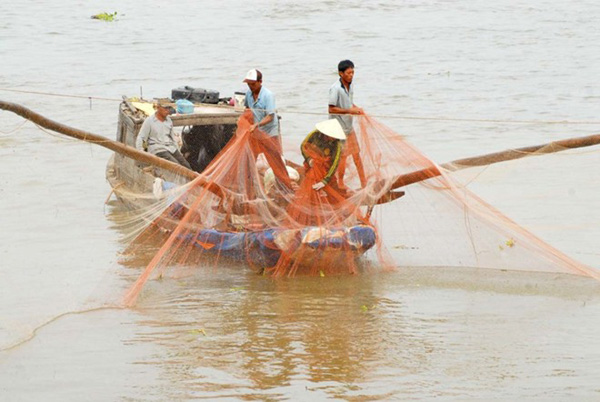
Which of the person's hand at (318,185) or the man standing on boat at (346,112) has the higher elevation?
the man standing on boat at (346,112)

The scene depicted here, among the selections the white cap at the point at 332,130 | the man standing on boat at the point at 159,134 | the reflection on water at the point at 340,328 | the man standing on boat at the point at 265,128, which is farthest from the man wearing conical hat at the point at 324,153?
the man standing on boat at the point at 159,134

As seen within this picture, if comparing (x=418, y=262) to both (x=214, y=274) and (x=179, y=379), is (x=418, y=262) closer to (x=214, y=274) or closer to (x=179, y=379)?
(x=214, y=274)

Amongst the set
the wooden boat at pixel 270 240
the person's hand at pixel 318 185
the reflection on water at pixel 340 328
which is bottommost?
the reflection on water at pixel 340 328

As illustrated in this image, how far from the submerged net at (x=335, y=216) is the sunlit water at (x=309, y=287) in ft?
0.75

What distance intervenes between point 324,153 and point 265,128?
0.96 m

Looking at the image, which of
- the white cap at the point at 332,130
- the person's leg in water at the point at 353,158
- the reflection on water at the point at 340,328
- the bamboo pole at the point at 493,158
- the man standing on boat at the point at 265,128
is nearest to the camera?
the reflection on water at the point at 340,328

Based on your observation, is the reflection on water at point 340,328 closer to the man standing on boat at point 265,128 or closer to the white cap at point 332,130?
the man standing on boat at point 265,128

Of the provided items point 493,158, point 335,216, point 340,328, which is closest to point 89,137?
point 335,216

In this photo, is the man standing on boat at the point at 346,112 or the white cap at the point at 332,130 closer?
the white cap at the point at 332,130

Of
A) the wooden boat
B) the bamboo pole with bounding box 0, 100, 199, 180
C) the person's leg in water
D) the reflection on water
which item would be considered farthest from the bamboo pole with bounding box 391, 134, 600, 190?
the bamboo pole with bounding box 0, 100, 199, 180

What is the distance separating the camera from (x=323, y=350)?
755 cm

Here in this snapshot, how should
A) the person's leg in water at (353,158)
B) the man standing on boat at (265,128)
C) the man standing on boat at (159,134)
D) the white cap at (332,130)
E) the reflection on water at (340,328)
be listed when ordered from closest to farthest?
the reflection on water at (340,328) → the white cap at (332,130) → the person's leg in water at (353,158) → the man standing on boat at (265,128) → the man standing on boat at (159,134)

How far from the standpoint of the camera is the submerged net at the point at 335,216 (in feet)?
28.6

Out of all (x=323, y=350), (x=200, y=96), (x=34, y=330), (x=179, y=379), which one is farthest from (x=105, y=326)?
(x=200, y=96)
